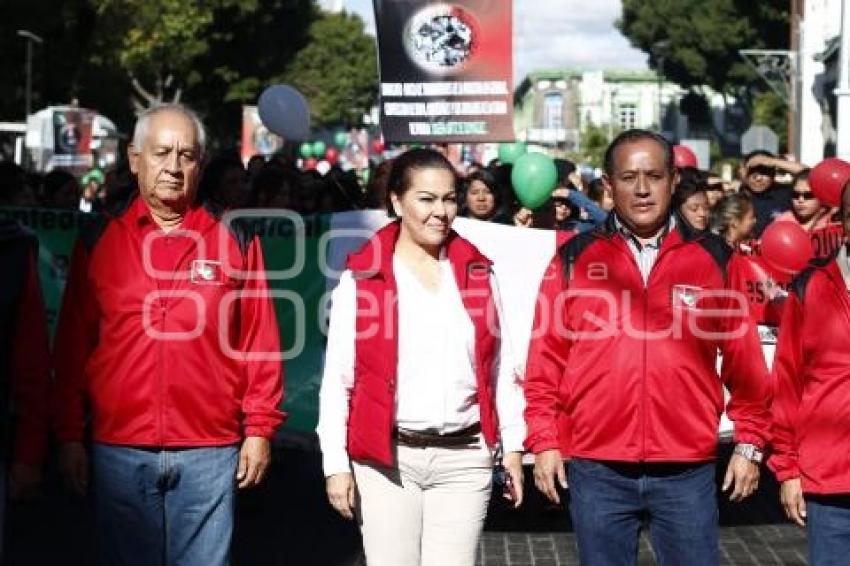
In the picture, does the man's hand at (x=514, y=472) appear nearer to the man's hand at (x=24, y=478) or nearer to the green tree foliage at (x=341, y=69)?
the man's hand at (x=24, y=478)

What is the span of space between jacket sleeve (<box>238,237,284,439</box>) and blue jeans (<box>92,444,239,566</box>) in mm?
160

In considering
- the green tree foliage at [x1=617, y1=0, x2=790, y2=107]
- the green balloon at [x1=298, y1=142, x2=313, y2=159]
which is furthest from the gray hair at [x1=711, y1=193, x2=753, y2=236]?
the green tree foliage at [x1=617, y1=0, x2=790, y2=107]

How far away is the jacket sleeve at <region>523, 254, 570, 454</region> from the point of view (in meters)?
5.29

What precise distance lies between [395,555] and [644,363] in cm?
95

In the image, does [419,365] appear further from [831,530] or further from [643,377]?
[831,530]

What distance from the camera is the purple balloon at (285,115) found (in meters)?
16.5

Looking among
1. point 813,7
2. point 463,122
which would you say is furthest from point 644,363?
point 813,7

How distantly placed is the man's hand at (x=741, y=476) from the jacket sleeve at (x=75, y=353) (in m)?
1.94

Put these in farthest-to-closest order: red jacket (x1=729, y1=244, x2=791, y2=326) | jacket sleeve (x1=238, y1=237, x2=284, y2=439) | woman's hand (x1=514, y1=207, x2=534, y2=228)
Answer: woman's hand (x1=514, y1=207, x2=534, y2=228) → red jacket (x1=729, y1=244, x2=791, y2=326) → jacket sleeve (x1=238, y1=237, x2=284, y2=439)

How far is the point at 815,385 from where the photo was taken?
515 cm

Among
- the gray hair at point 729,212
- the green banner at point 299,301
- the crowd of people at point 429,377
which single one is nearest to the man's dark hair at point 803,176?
the gray hair at point 729,212

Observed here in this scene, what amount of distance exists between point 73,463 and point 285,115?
38.0 feet

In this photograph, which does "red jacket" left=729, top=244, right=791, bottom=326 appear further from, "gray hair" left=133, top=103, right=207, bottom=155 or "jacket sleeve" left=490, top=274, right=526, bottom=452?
"gray hair" left=133, top=103, right=207, bottom=155

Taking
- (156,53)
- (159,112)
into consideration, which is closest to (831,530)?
(159,112)
